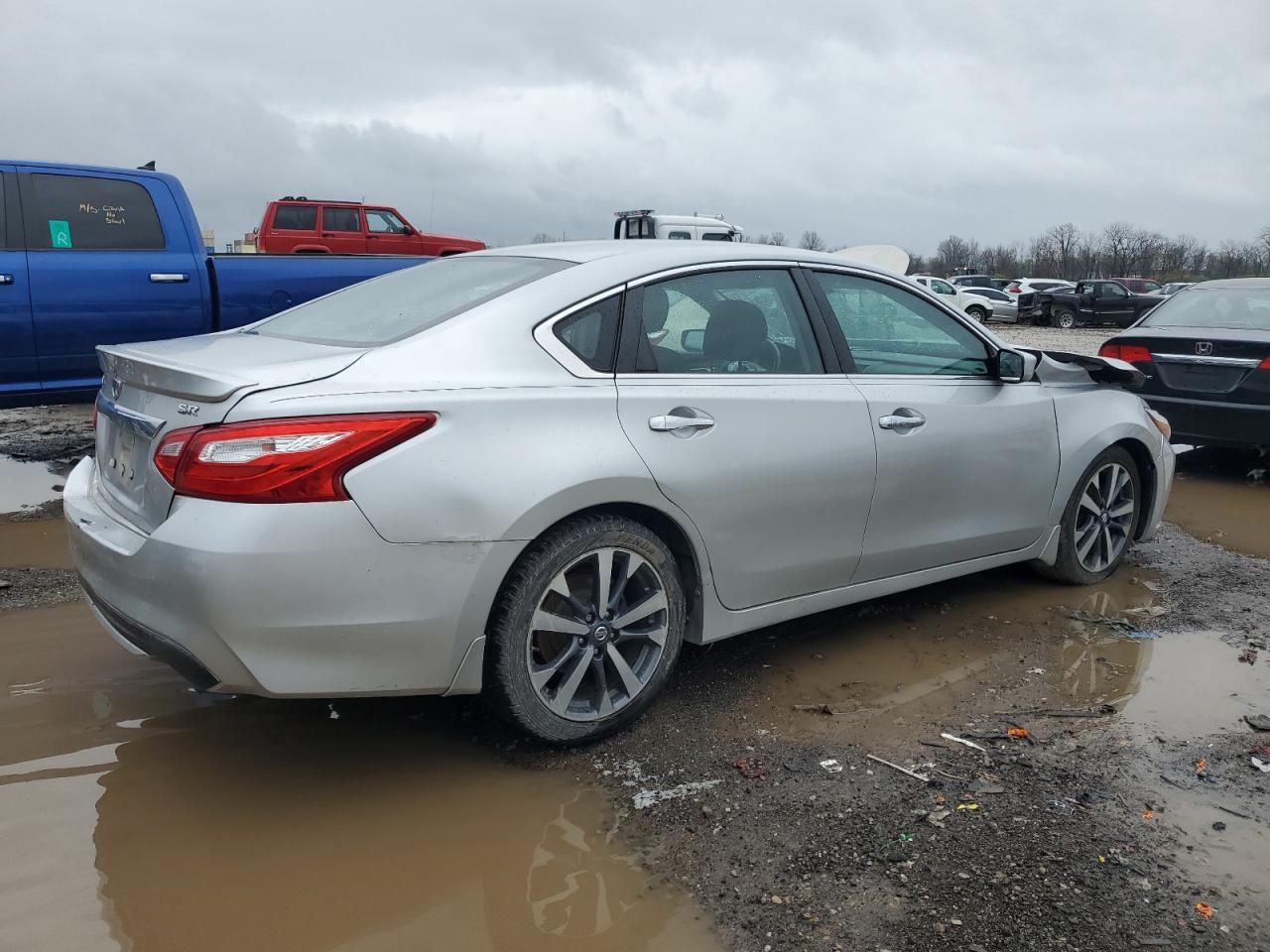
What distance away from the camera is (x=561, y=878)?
2.61 m

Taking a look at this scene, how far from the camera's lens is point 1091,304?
31031mm

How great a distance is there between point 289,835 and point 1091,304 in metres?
32.3

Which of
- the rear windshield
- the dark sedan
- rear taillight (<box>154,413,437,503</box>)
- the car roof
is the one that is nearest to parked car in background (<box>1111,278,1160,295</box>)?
the dark sedan

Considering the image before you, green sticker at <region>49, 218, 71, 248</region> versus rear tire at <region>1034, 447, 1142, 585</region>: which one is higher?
green sticker at <region>49, 218, 71, 248</region>

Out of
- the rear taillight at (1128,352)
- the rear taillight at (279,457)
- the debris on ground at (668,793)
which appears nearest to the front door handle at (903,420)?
the debris on ground at (668,793)

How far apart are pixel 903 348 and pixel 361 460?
2342 mm

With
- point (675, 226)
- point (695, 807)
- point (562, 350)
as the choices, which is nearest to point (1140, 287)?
point (675, 226)

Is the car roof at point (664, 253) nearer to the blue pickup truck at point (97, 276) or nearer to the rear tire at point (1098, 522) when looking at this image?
the rear tire at point (1098, 522)

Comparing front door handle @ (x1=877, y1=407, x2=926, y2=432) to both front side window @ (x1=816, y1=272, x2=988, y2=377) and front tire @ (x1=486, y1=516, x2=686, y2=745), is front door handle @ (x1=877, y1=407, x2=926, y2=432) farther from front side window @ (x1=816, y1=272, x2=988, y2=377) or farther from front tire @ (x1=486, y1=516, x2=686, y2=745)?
front tire @ (x1=486, y1=516, x2=686, y2=745)

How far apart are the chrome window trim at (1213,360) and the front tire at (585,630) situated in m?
5.84

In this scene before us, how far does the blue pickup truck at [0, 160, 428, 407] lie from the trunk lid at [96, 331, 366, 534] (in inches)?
139

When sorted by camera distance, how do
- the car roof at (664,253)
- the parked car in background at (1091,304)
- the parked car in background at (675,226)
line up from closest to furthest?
the car roof at (664,253) < the parked car in background at (675,226) < the parked car in background at (1091,304)

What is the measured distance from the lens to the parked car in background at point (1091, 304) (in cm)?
3100

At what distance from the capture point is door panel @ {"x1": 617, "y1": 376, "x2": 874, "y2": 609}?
10.6ft
